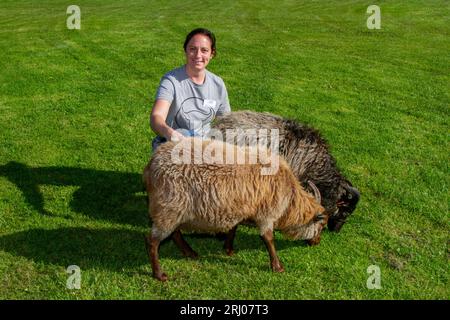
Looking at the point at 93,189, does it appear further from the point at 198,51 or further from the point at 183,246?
the point at 198,51

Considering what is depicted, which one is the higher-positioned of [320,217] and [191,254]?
[320,217]

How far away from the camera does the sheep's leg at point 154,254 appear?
5.79 meters

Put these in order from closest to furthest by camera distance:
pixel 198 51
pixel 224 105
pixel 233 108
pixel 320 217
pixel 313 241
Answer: pixel 320 217 → pixel 198 51 → pixel 313 241 → pixel 224 105 → pixel 233 108

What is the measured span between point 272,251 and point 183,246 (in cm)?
124

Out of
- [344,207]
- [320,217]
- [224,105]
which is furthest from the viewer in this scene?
[224,105]

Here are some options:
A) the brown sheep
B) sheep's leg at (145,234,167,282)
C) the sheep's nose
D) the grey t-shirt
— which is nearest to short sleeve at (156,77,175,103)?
the grey t-shirt

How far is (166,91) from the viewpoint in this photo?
267 inches

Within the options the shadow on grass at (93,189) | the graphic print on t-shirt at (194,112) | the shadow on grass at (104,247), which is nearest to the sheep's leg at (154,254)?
the shadow on grass at (104,247)

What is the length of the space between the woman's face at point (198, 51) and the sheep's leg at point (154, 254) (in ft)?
8.17

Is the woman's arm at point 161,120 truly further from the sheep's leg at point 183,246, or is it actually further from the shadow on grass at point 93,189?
the shadow on grass at point 93,189

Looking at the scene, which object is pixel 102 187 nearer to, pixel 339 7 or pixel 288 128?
pixel 288 128

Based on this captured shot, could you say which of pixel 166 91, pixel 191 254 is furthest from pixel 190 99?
pixel 191 254

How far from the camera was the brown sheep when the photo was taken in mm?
5637

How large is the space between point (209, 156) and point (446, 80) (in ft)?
44.8
